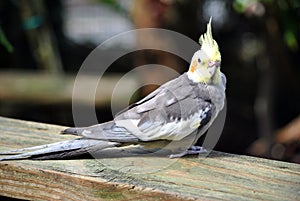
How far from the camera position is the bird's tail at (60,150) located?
4.61ft

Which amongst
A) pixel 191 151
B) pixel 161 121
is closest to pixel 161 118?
pixel 161 121

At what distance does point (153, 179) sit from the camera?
1.29m

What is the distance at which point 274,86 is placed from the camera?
4.28m

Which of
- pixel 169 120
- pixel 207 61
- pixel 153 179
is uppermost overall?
pixel 207 61

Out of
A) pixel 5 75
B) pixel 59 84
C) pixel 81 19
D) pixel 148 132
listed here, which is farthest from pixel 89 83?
pixel 148 132

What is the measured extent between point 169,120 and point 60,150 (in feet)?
0.95

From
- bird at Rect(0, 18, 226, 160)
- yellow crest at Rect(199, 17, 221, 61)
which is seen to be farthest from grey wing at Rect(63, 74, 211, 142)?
yellow crest at Rect(199, 17, 221, 61)

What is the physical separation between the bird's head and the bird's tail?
29 centimetres

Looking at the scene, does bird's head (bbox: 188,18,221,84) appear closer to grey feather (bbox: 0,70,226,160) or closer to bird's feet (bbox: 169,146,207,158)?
grey feather (bbox: 0,70,226,160)

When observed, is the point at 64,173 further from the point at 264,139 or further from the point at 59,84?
the point at 59,84

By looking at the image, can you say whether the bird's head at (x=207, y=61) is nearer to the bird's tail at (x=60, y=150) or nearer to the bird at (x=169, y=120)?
the bird at (x=169, y=120)

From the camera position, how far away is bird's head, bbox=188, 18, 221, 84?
147 centimetres

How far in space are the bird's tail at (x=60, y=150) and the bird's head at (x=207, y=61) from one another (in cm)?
29

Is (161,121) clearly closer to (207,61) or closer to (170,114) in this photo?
(170,114)
